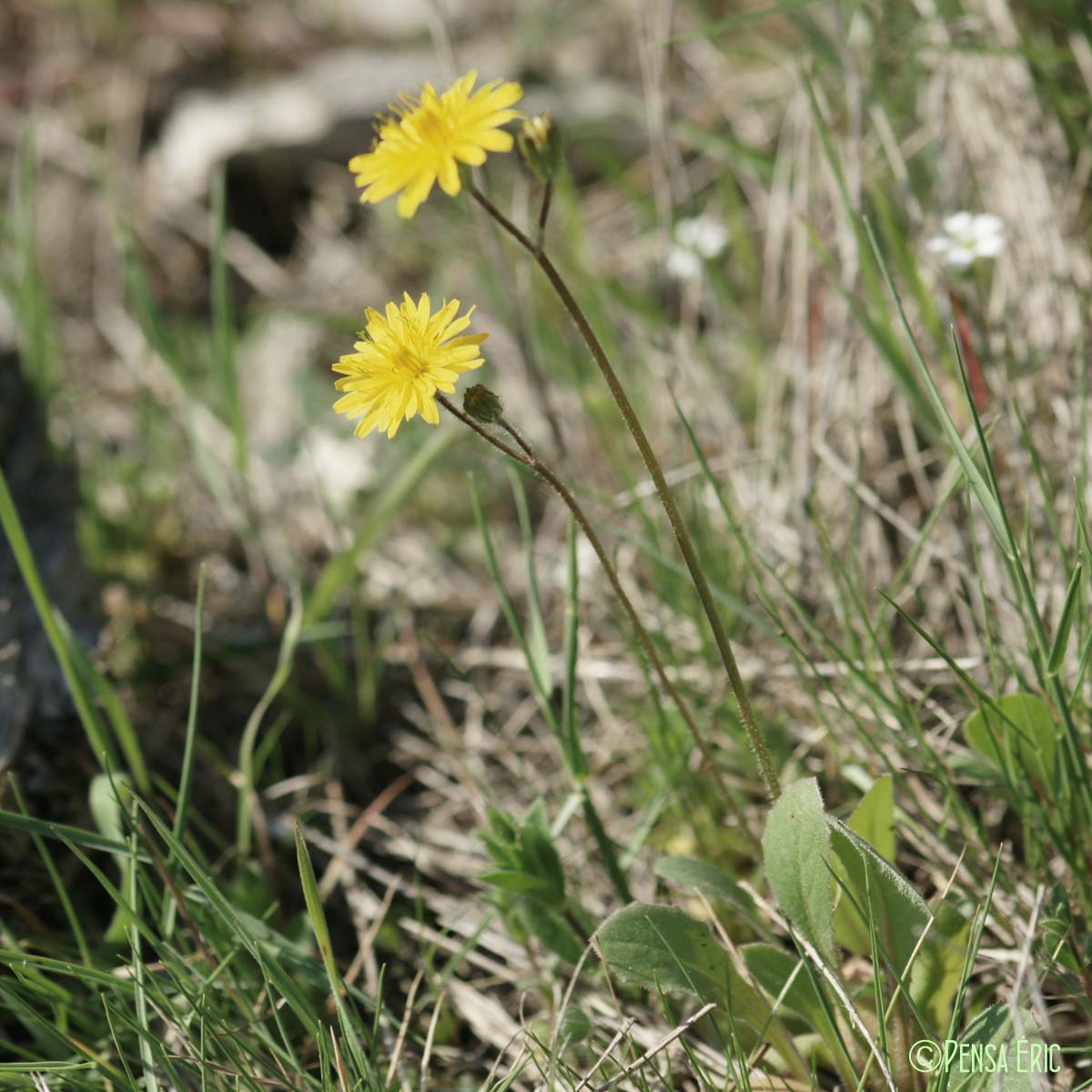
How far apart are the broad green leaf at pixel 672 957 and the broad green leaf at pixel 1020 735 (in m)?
0.48

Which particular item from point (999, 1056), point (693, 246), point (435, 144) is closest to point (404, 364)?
point (435, 144)

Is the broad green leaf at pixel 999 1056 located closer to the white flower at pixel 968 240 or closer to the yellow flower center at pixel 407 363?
the yellow flower center at pixel 407 363

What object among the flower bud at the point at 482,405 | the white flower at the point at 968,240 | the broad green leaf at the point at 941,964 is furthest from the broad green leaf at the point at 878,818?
the white flower at the point at 968,240

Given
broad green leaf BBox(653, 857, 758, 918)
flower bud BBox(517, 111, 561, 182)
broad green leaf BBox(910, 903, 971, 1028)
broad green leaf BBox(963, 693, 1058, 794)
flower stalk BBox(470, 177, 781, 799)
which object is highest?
flower bud BBox(517, 111, 561, 182)

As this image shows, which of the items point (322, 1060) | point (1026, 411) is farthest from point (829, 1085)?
point (1026, 411)

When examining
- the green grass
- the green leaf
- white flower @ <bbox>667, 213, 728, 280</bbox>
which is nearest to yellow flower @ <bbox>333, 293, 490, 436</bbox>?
the green grass

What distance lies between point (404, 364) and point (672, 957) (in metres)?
0.84

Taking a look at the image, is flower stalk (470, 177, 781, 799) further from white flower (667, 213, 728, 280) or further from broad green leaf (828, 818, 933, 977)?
white flower (667, 213, 728, 280)

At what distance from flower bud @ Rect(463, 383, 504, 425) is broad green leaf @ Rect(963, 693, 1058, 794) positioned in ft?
2.56

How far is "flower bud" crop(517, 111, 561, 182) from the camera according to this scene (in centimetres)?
128

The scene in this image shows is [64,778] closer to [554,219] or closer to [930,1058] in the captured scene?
[930,1058]

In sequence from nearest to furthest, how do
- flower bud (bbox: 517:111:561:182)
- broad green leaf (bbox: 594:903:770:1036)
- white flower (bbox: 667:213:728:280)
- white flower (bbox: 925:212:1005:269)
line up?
flower bud (bbox: 517:111:561:182) < broad green leaf (bbox: 594:903:770:1036) < white flower (bbox: 925:212:1005:269) < white flower (bbox: 667:213:728:280)

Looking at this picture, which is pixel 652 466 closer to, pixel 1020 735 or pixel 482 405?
pixel 482 405

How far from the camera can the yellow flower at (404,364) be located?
A: 1222 millimetres
